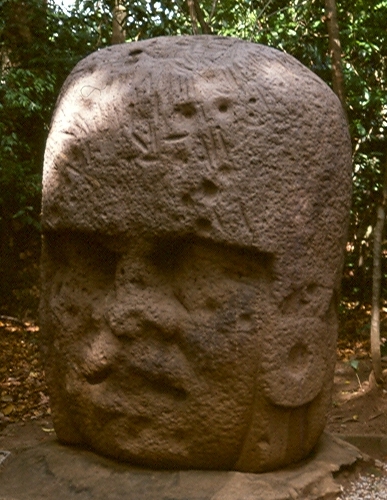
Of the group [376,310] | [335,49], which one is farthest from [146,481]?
[335,49]

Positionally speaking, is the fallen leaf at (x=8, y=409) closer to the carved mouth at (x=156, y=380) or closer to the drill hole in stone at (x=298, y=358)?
the carved mouth at (x=156, y=380)

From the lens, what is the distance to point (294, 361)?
2.57 metres

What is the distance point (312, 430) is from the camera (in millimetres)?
2752

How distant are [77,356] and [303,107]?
1.24m

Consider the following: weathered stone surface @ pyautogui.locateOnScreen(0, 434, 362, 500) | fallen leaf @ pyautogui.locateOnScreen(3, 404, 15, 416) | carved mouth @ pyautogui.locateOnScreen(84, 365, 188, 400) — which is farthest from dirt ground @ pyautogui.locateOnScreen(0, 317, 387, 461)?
carved mouth @ pyautogui.locateOnScreen(84, 365, 188, 400)

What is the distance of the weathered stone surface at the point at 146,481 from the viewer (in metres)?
2.50

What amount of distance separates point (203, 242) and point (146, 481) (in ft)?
2.89

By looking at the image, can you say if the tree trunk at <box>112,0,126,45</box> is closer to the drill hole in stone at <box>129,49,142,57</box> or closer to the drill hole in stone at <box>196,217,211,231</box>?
the drill hole in stone at <box>129,49,142,57</box>

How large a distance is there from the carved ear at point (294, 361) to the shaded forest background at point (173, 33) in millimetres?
2769

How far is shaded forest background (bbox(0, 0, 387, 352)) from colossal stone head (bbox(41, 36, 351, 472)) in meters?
2.39

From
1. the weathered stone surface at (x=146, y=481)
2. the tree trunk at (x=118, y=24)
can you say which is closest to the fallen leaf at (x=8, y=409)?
the weathered stone surface at (x=146, y=481)

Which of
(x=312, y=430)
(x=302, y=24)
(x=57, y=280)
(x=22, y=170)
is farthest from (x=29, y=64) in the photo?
(x=312, y=430)

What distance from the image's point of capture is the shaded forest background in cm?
518

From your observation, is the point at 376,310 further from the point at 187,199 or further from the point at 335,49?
the point at 187,199
